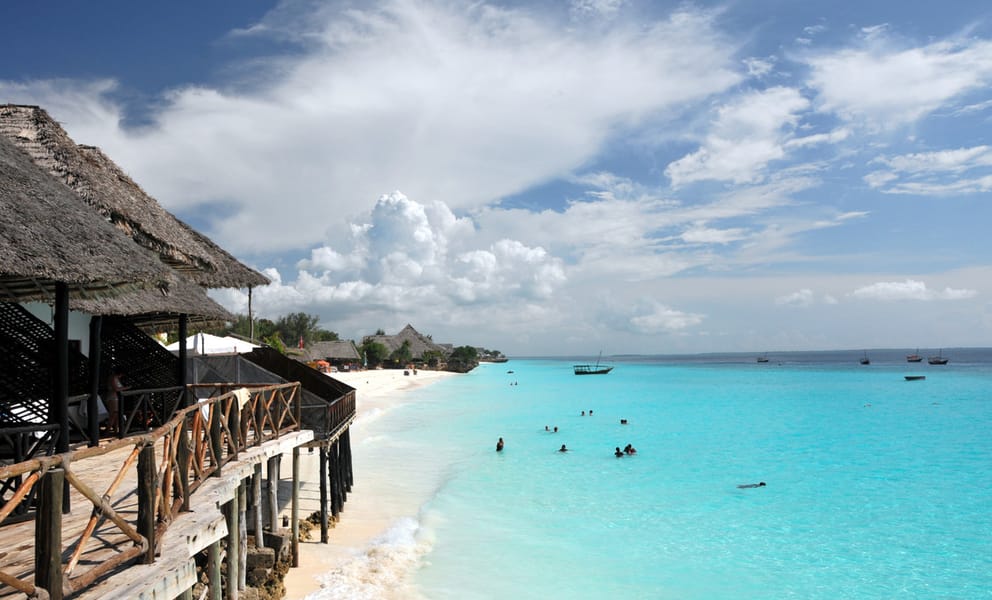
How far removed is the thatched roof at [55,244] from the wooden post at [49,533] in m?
1.70

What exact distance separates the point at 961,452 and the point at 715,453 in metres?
10.3

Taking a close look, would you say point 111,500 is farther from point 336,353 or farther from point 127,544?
point 336,353

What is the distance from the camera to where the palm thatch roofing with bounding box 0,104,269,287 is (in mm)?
6535

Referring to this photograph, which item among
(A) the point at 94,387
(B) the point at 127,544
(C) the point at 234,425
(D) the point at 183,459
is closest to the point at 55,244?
(D) the point at 183,459

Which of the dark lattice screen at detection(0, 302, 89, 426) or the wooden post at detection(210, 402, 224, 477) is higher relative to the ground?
the dark lattice screen at detection(0, 302, 89, 426)

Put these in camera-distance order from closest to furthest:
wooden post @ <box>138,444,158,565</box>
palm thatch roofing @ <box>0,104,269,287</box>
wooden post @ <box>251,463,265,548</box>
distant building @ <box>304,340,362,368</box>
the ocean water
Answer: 1. wooden post @ <box>138,444,158,565</box>
2. palm thatch roofing @ <box>0,104,269,287</box>
3. wooden post @ <box>251,463,265,548</box>
4. the ocean water
5. distant building @ <box>304,340,362,368</box>

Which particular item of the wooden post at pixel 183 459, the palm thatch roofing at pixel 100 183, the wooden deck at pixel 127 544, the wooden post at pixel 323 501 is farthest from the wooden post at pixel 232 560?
the wooden post at pixel 323 501

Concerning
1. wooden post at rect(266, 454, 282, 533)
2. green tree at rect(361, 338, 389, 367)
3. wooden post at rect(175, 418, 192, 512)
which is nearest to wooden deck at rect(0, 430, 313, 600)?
wooden post at rect(175, 418, 192, 512)

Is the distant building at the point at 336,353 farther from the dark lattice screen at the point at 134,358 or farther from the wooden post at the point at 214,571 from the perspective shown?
the wooden post at the point at 214,571

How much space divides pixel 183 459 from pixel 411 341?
83.7 m

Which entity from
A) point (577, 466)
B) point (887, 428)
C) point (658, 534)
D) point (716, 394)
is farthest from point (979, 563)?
point (716, 394)

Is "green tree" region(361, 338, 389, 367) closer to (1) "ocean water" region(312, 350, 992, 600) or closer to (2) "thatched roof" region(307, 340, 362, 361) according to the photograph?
(2) "thatched roof" region(307, 340, 362, 361)

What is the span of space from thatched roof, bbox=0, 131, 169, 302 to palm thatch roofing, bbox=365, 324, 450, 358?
78140 mm

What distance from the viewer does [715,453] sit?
25.7 meters
